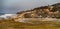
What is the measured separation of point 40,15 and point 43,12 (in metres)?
0.08

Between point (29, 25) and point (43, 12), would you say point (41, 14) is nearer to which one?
point (43, 12)

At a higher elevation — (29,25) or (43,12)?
(43,12)

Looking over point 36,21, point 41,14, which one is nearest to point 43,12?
point 41,14

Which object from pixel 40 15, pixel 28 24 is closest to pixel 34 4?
pixel 40 15

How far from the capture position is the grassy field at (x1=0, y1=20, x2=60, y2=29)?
1.31m

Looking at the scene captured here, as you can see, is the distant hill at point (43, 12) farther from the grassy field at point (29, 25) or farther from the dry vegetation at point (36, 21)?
the grassy field at point (29, 25)

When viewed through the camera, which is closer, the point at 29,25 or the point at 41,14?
the point at 29,25

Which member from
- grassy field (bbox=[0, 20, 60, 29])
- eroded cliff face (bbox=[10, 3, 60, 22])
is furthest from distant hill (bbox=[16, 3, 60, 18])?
grassy field (bbox=[0, 20, 60, 29])

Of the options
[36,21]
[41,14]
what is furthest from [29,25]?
[41,14]

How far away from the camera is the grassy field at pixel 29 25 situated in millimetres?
1312

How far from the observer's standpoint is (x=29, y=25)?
1.35m

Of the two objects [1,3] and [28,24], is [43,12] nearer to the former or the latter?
[28,24]

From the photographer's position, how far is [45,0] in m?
1.66

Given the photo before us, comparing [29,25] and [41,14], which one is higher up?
[41,14]
